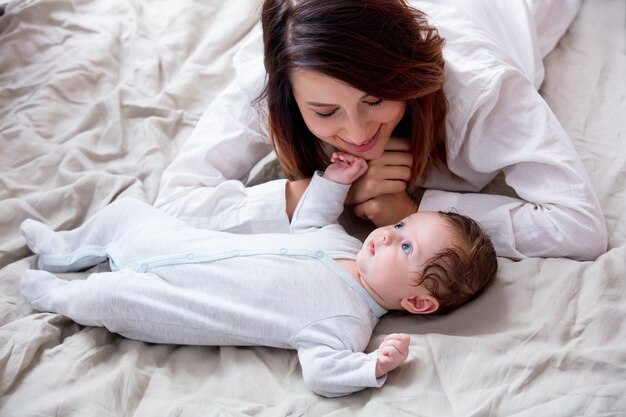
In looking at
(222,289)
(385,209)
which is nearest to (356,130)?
(385,209)

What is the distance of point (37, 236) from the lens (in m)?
1.30

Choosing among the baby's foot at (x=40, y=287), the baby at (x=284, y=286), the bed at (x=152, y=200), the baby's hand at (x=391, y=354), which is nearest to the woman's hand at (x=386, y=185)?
the baby at (x=284, y=286)

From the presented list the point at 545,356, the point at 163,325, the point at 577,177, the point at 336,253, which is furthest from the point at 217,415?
the point at 577,177

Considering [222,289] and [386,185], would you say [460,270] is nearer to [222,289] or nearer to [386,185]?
[386,185]

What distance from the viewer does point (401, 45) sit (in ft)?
3.63

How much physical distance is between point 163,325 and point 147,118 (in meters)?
0.65

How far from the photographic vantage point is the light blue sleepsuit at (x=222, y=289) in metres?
1.10

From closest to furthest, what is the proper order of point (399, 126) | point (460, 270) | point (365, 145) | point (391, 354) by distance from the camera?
1. point (391, 354)
2. point (460, 270)
3. point (365, 145)
4. point (399, 126)

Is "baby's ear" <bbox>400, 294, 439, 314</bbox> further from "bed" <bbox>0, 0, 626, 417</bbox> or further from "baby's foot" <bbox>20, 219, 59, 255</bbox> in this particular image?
"baby's foot" <bbox>20, 219, 59, 255</bbox>

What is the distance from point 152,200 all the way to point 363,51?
2.06 feet

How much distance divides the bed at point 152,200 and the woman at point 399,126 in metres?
0.09

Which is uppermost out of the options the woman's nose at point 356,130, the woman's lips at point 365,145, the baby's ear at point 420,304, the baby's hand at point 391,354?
the woman's nose at point 356,130

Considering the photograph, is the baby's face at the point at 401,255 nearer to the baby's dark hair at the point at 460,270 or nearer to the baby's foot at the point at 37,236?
the baby's dark hair at the point at 460,270

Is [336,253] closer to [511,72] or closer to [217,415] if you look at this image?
[217,415]
